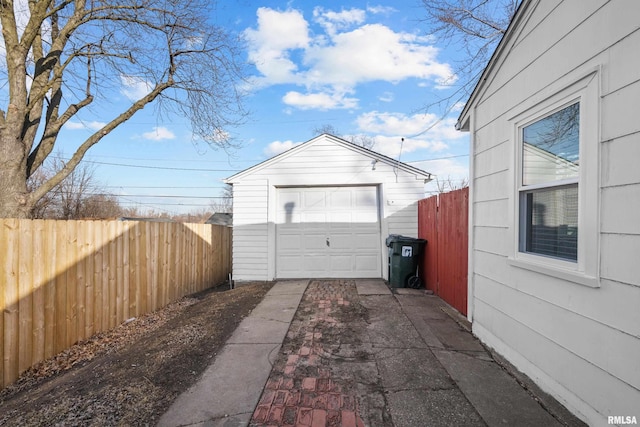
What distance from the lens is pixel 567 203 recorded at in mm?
2400

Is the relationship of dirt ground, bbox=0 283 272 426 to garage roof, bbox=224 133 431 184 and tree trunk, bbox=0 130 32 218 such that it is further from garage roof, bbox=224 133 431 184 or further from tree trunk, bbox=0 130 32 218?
garage roof, bbox=224 133 431 184

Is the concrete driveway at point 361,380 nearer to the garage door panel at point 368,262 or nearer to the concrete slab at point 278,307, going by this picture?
the concrete slab at point 278,307

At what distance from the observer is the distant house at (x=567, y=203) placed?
1.82 metres

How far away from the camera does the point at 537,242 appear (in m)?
2.75

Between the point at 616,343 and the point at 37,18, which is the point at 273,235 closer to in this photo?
the point at 37,18

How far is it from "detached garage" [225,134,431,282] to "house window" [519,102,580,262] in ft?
14.6

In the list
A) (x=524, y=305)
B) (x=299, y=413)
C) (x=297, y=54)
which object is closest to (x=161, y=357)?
(x=299, y=413)

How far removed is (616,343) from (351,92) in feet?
35.9

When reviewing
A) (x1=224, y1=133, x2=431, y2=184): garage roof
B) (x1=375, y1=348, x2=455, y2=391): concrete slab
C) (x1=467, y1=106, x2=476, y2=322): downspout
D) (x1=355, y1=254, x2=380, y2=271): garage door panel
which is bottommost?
(x1=375, y1=348, x2=455, y2=391): concrete slab

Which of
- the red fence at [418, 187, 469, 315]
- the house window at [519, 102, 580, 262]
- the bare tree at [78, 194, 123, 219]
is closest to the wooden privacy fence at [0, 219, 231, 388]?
the house window at [519, 102, 580, 262]

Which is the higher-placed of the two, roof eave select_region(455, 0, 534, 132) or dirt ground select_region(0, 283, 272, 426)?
roof eave select_region(455, 0, 534, 132)

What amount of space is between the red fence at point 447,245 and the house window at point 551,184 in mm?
1569

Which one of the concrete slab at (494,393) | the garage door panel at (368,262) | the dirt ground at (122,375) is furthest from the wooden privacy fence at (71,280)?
the concrete slab at (494,393)

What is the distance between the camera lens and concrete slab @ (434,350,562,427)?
7.04 feet
